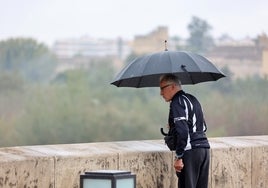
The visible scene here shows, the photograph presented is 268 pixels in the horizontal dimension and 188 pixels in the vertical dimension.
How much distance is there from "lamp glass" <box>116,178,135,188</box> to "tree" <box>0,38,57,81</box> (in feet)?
184

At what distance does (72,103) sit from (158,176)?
54683 millimetres

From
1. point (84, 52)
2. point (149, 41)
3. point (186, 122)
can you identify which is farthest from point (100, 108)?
point (186, 122)

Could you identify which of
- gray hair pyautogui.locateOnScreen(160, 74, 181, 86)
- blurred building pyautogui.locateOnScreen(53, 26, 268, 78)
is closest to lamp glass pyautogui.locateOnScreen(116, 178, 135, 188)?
gray hair pyautogui.locateOnScreen(160, 74, 181, 86)

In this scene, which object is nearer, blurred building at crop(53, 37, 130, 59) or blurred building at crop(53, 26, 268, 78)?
blurred building at crop(53, 26, 268, 78)

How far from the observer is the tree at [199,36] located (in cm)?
6238

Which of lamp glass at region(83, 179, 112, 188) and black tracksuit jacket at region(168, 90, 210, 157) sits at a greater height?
black tracksuit jacket at region(168, 90, 210, 157)

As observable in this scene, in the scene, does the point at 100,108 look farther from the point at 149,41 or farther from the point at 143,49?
the point at 149,41

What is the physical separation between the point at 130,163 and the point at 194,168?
1.98ft

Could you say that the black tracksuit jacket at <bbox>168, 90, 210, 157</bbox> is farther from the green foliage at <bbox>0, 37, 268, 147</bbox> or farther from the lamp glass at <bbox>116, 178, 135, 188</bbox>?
the green foliage at <bbox>0, 37, 268, 147</bbox>

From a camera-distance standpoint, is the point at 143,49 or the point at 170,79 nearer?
the point at 170,79

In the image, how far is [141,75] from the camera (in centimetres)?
649

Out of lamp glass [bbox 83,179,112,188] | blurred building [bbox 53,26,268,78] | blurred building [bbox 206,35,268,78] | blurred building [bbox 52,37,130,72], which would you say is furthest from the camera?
blurred building [bbox 52,37,130,72]

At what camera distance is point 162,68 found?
21.0ft

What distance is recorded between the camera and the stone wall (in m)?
6.08
